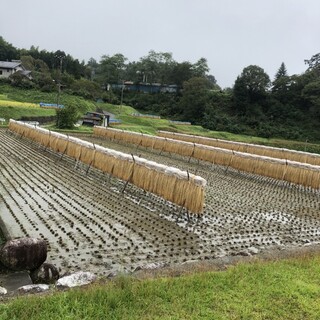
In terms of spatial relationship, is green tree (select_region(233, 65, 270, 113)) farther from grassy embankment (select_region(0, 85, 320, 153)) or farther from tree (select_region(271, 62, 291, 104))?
grassy embankment (select_region(0, 85, 320, 153))

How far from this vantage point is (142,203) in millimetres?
11859

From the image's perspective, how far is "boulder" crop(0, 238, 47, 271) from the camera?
242 inches

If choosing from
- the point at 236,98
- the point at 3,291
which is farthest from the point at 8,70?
the point at 3,291

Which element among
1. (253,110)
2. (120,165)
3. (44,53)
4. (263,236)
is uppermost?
(44,53)

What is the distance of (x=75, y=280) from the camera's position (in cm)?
562

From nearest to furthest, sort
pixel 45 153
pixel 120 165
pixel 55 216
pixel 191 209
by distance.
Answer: pixel 55 216 → pixel 191 209 → pixel 120 165 → pixel 45 153

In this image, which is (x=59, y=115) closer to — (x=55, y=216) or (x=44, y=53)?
(x=55, y=216)

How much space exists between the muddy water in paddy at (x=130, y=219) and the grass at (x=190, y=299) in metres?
1.69

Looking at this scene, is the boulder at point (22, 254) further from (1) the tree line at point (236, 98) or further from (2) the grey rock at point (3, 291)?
(1) the tree line at point (236, 98)

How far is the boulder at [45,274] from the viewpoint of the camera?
6036 millimetres

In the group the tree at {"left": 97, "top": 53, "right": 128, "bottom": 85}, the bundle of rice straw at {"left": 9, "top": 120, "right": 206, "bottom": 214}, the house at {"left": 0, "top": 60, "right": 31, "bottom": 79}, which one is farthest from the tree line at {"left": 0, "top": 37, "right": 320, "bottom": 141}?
the bundle of rice straw at {"left": 9, "top": 120, "right": 206, "bottom": 214}

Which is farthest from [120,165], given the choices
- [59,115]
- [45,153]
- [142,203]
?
[59,115]

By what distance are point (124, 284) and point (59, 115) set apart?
1239 inches

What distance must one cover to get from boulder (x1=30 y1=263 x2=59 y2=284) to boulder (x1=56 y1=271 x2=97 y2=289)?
1.91 ft
